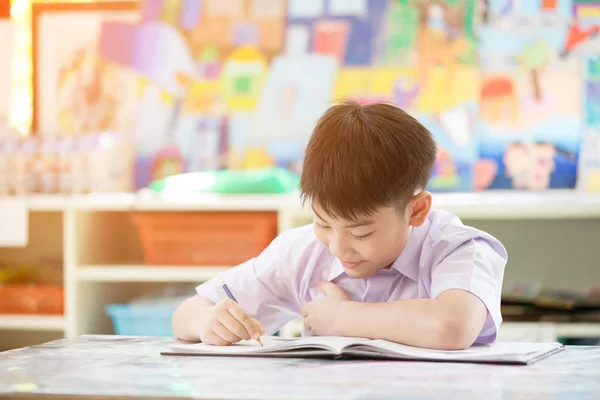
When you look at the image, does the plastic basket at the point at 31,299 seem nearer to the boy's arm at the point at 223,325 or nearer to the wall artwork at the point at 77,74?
the wall artwork at the point at 77,74

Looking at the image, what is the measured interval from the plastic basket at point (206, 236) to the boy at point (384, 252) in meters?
1.23

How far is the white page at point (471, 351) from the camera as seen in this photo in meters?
1.07

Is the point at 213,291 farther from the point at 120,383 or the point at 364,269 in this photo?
the point at 120,383

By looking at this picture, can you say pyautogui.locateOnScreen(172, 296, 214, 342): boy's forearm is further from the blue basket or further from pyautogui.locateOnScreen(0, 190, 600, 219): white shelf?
the blue basket

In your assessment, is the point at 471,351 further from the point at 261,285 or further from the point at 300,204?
the point at 300,204

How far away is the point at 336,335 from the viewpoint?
1.22m

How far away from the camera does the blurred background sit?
8.77ft

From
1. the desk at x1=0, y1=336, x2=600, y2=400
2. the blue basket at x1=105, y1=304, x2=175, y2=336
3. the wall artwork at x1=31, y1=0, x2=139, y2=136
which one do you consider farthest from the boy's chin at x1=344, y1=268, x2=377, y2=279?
the wall artwork at x1=31, y1=0, x2=139, y2=136

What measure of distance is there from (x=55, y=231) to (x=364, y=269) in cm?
210

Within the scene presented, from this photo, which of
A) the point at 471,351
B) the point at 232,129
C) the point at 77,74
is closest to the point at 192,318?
the point at 471,351

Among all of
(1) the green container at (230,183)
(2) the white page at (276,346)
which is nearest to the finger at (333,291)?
(2) the white page at (276,346)

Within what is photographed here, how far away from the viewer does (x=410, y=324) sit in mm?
1155

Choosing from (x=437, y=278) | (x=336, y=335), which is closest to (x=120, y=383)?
(x=336, y=335)

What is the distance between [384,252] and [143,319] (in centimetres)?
155
